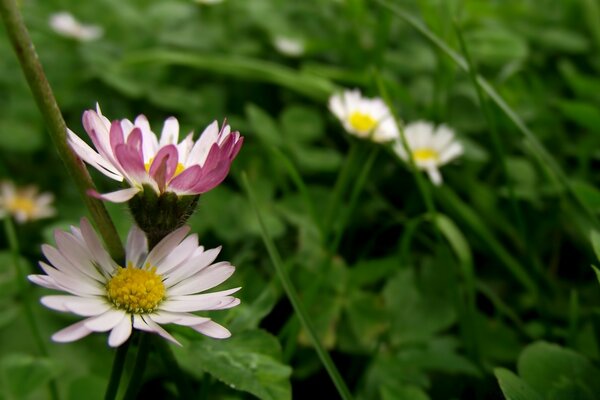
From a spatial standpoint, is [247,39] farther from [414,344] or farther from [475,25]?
[414,344]

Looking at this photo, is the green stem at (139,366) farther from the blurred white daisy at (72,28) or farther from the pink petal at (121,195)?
the blurred white daisy at (72,28)

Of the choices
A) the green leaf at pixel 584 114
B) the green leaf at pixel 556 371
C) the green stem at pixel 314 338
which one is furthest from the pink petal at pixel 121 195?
the green leaf at pixel 584 114

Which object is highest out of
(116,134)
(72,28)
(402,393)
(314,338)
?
(72,28)

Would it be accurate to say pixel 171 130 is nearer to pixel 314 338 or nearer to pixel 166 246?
pixel 166 246

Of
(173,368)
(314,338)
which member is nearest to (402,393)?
(314,338)

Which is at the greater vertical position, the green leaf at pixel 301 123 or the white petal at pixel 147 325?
the green leaf at pixel 301 123

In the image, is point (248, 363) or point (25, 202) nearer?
point (248, 363)

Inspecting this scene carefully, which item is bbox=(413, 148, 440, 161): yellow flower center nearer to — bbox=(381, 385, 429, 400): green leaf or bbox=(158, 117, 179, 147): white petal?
bbox=(381, 385, 429, 400): green leaf

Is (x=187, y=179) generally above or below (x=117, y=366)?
above
